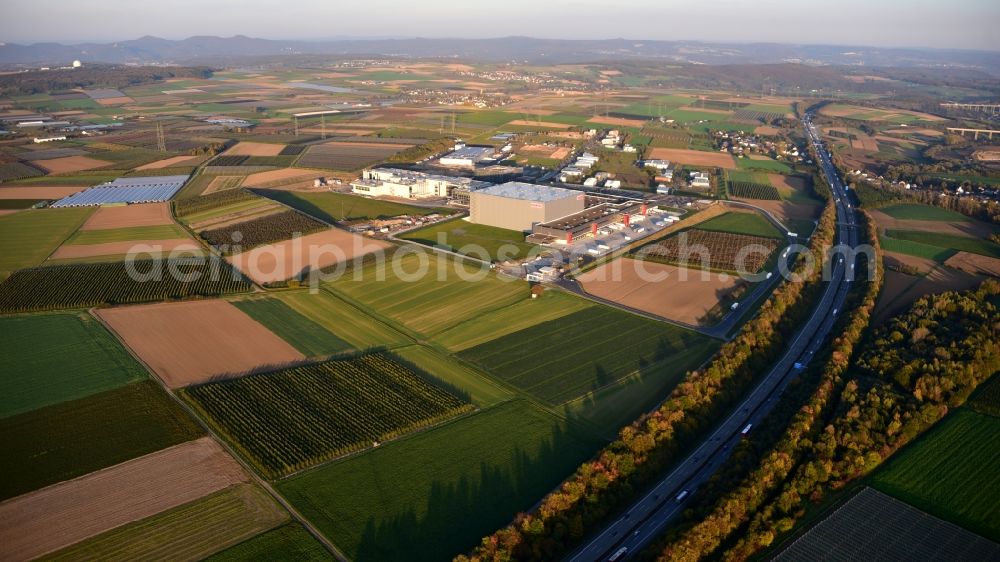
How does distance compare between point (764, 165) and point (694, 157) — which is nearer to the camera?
point (764, 165)

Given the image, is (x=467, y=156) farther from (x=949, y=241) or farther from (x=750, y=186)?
(x=949, y=241)

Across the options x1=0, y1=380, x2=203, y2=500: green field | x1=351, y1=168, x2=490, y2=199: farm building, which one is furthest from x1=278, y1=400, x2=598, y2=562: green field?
x1=351, y1=168, x2=490, y2=199: farm building

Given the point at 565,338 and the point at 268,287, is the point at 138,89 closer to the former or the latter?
the point at 268,287

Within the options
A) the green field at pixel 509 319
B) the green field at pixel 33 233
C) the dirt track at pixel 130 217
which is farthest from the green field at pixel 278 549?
the dirt track at pixel 130 217

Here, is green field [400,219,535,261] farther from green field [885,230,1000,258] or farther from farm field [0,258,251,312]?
green field [885,230,1000,258]

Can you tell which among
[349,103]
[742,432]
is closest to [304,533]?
[742,432]

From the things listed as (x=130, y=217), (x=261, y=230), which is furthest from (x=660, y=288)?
(x=130, y=217)

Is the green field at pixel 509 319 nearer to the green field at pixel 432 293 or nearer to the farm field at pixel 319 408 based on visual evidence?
the green field at pixel 432 293
